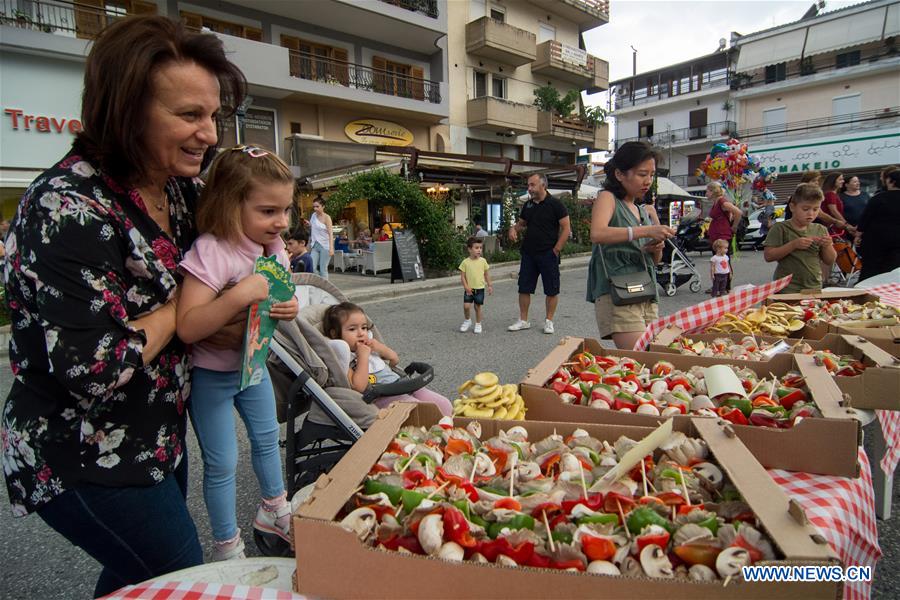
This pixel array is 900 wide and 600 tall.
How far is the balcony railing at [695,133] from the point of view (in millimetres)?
38969

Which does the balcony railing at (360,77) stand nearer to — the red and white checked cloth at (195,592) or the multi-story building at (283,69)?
the multi-story building at (283,69)

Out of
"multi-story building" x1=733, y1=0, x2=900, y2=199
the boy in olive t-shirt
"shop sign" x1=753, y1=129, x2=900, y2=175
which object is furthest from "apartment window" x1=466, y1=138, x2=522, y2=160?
"multi-story building" x1=733, y1=0, x2=900, y2=199

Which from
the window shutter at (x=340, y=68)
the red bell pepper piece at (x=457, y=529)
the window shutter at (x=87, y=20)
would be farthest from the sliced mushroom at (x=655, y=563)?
the window shutter at (x=340, y=68)

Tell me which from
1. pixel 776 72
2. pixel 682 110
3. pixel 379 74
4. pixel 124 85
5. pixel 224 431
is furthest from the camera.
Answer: pixel 682 110

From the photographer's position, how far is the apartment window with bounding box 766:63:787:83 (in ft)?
119

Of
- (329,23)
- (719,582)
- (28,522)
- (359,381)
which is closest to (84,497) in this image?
(719,582)

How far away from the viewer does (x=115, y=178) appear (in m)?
1.23

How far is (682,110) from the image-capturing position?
43.7 m

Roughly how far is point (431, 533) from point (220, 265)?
3.15 feet

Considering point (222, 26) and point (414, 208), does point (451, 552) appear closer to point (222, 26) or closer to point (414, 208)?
point (414, 208)

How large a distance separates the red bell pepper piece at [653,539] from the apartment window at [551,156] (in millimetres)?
26200

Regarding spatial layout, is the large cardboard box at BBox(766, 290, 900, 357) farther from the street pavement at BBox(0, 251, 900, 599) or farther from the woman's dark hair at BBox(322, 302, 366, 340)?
the woman's dark hair at BBox(322, 302, 366, 340)

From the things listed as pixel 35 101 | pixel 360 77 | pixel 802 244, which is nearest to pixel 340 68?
pixel 360 77

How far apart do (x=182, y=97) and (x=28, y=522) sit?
9.26 feet
